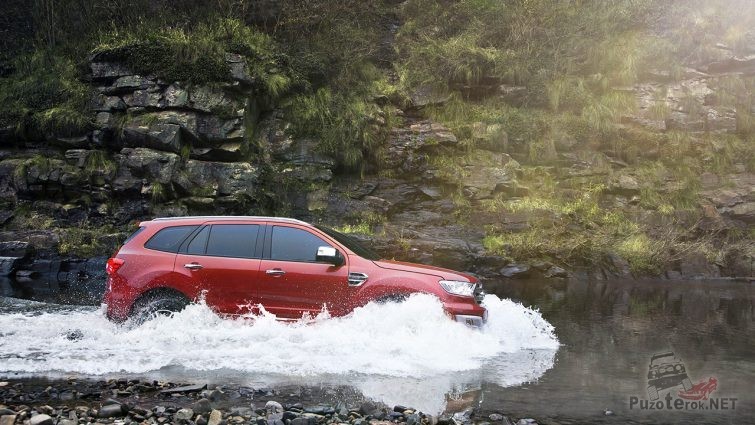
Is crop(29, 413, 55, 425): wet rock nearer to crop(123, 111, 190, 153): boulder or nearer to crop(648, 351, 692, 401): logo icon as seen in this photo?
crop(648, 351, 692, 401): logo icon

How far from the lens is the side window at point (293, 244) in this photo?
675cm

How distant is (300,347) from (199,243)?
77.5 inches

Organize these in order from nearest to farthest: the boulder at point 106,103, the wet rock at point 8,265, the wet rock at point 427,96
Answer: the wet rock at point 8,265 → the boulder at point 106,103 → the wet rock at point 427,96

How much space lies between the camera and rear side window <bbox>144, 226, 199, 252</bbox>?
6957 millimetres

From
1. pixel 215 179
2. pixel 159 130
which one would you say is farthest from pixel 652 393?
pixel 159 130

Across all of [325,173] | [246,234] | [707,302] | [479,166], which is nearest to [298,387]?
[246,234]

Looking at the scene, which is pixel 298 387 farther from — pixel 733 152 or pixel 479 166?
pixel 733 152

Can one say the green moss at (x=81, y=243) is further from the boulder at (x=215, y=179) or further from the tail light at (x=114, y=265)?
the tail light at (x=114, y=265)

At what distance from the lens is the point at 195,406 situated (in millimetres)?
4238

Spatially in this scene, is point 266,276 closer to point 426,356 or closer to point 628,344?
point 426,356

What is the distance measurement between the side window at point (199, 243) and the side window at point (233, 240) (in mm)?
60

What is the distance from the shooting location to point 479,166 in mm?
18156

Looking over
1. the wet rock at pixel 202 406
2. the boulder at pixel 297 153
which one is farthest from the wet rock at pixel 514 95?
the wet rock at pixel 202 406

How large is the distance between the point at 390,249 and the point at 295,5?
33.9 ft
